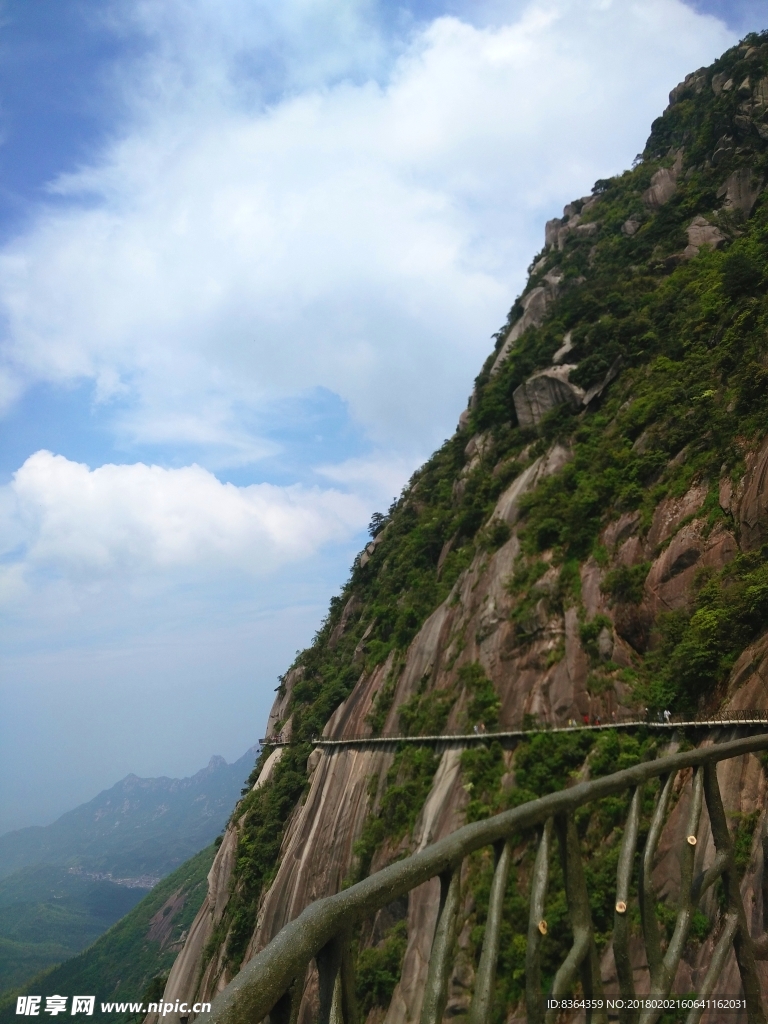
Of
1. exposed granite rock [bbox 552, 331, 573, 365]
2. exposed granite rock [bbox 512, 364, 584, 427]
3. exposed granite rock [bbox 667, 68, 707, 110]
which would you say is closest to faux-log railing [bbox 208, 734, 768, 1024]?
exposed granite rock [bbox 512, 364, 584, 427]

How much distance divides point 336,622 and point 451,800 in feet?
90.8

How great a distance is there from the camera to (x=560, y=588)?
77.7ft

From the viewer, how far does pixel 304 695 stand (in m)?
42.3

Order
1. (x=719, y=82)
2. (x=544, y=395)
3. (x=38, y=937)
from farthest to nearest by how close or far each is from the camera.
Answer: (x=38, y=937), (x=719, y=82), (x=544, y=395)

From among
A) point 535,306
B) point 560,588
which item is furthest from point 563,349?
point 560,588

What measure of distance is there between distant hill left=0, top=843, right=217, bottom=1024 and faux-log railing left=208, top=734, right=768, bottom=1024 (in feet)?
297

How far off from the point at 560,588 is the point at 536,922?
22085 mm

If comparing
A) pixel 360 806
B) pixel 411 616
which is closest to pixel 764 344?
pixel 411 616

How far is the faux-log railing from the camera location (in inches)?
63.5

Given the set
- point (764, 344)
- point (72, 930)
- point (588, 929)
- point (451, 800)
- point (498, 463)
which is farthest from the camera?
point (72, 930)

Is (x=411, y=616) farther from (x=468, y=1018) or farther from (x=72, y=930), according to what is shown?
(x=72, y=930)

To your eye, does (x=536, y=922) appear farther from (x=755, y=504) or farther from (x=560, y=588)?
(x=560, y=588)

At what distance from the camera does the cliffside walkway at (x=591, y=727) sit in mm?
13452

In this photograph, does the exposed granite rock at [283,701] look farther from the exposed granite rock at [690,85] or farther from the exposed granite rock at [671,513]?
the exposed granite rock at [690,85]
